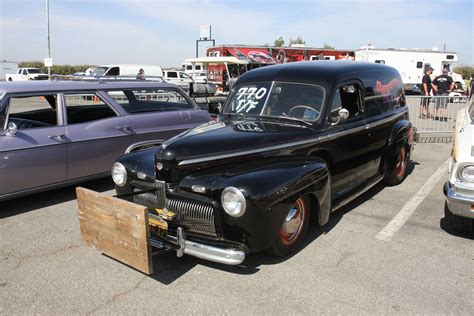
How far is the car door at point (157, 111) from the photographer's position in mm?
6446

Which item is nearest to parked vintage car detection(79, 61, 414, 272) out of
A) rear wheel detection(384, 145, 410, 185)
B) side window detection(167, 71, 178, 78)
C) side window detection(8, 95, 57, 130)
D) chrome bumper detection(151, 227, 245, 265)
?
chrome bumper detection(151, 227, 245, 265)

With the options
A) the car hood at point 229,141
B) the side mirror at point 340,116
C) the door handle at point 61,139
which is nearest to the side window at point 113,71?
the door handle at point 61,139

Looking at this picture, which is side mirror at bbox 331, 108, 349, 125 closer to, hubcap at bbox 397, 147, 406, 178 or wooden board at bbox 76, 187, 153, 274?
hubcap at bbox 397, 147, 406, 178

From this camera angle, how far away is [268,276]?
3.64 metres

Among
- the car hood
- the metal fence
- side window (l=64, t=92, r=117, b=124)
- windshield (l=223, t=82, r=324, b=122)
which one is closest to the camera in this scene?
Result: the car hood

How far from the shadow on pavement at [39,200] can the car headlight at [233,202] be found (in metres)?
3.31

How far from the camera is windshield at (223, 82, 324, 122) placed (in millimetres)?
4684

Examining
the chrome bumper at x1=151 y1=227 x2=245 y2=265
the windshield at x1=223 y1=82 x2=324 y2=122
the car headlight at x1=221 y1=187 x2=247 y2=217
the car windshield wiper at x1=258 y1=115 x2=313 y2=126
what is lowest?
the chrome bumper at x1=151 y1=227 x2=245 y2=265

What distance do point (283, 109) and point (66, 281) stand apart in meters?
2.84

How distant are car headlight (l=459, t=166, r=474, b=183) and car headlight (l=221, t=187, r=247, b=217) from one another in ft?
7.67

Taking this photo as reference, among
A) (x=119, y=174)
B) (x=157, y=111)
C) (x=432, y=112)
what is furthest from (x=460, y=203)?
(x=432, y=112)

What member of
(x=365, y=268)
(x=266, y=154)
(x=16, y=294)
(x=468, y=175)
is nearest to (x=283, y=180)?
(x=266, y=154)

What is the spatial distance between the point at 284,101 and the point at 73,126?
2957 mm

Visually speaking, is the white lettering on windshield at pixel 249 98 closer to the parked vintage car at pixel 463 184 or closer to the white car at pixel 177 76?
the parked vintage car at pixel 463 184
